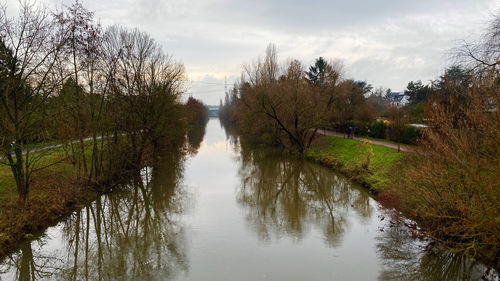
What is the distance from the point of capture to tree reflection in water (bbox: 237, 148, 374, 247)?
10852mm

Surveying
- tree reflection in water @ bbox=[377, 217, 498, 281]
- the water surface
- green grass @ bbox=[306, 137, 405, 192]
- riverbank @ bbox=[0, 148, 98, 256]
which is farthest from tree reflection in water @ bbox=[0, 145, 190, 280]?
green grass @ bbox=[306, 137, 405, 192]

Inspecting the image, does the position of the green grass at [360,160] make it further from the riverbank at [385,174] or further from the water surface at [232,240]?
the water surface at [232,240]

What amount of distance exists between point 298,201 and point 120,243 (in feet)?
24.5

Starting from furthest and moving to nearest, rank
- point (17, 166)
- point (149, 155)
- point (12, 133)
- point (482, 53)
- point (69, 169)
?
point (149, 155)
point (69, 169)
point (17, 166)
point (12, 133)
point (482, 53)

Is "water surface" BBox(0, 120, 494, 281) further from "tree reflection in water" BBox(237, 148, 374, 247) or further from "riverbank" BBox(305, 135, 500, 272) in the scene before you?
"riverbank" BBox(305, 135, 500, 272)

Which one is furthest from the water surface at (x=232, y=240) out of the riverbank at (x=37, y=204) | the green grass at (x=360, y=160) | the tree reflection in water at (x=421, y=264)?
the green grass at (x=360, y=160)

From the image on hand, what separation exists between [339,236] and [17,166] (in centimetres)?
1064

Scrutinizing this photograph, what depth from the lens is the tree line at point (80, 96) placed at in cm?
938

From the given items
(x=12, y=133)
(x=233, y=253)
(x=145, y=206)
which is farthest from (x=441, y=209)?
(x=12, y=133)

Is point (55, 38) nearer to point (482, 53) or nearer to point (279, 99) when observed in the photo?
point (482, 53)

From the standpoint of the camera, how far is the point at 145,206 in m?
13.4

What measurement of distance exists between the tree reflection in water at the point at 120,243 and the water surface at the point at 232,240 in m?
0.03

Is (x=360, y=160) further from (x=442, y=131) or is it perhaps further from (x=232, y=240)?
(x=232, y=240)

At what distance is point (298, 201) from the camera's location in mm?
13930
